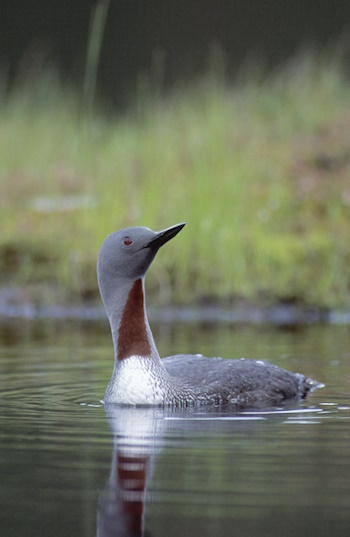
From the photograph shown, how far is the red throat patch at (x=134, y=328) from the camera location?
215 inches

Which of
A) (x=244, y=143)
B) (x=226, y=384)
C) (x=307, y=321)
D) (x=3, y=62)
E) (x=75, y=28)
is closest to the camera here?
(x=226, y=384)

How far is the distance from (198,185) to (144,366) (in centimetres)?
468

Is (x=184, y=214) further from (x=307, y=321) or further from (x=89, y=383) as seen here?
(x=89, y=383)

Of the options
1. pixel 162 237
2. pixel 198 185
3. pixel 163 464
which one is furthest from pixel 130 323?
pixel 198 185

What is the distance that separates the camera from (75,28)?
18.8 metres

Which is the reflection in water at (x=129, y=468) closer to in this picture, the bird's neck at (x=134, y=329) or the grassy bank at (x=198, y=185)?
the bird's neck at (x=134, y=329)

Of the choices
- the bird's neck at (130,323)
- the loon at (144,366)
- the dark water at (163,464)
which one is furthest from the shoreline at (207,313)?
the bird's neck at (130,323)

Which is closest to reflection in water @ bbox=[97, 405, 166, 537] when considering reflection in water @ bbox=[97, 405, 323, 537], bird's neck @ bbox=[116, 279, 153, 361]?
reflection in water @ bbox=[97, 405, 323, 537]

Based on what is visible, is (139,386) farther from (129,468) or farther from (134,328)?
(129,468)

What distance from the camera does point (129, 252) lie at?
5457mm

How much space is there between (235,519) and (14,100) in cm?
1051

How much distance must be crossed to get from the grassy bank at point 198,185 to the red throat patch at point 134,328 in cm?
415

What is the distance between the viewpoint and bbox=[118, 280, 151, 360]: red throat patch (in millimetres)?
5453

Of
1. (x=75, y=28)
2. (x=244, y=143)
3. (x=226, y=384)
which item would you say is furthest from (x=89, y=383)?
(x=75, y=28)
